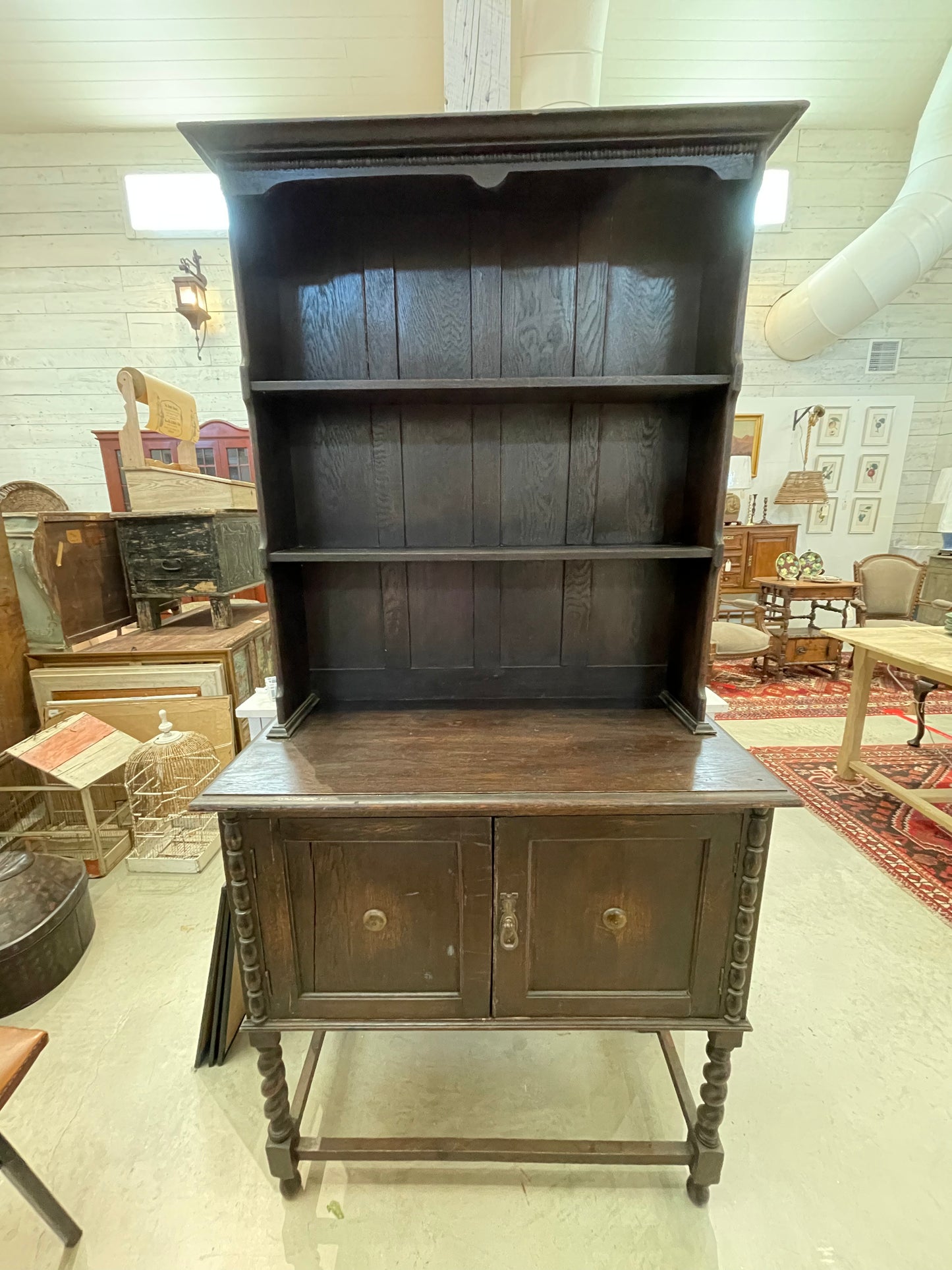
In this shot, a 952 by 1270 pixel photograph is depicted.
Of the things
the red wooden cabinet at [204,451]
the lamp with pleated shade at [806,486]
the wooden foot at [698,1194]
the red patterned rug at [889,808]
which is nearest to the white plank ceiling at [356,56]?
the red wooden cabinet at [204,451]

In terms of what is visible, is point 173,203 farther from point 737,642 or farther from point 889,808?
point 889,808

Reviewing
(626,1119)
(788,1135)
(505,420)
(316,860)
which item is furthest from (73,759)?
(788,1135)

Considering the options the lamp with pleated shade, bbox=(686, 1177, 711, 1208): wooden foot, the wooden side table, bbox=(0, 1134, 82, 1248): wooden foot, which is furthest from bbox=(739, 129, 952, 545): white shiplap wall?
bbox=(0, 1134, 82, 1248): wooden foot

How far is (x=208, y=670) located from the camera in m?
2.35

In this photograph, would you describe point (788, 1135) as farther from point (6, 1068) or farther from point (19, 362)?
point (19, 362)

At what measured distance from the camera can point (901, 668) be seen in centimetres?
279

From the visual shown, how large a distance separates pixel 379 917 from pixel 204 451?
487cm

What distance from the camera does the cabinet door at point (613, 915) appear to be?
1.02 meters

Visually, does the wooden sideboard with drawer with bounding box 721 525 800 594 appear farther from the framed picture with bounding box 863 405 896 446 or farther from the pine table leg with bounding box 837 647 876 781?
the pine table leg with bounding box 837 647 876 781

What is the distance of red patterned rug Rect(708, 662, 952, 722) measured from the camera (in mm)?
3785

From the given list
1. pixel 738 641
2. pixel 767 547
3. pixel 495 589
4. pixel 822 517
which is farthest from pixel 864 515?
pixel 495 589

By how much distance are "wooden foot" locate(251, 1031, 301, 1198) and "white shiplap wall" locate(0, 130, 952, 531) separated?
493 centimetres

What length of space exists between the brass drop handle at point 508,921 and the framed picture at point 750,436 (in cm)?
527

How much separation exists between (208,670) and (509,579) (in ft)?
5.33
